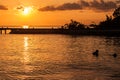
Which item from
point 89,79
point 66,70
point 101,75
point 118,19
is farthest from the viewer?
point 118,19

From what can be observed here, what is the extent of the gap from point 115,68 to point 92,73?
513cm

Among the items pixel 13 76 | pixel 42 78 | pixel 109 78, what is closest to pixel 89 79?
pixel 109 78

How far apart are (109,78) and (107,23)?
156m

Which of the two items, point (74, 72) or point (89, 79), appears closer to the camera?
point (89, 79)

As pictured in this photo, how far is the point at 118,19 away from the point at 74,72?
471ft

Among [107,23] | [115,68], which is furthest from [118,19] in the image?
[115,68]

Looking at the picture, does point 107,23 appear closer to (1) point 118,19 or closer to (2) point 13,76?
(1) point 118,19

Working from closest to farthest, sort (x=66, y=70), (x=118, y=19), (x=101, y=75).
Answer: (x=101, y=75) → (x=66, y=70) → (x=118, y=19)

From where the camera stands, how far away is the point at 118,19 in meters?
182

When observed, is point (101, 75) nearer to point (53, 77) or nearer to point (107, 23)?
point (53, 77)

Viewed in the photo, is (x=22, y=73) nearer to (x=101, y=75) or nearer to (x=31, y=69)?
(x=31, y=69)

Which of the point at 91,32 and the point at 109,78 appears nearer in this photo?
the point at 109,78

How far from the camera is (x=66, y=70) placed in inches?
1711

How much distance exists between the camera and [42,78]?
1484 inches
